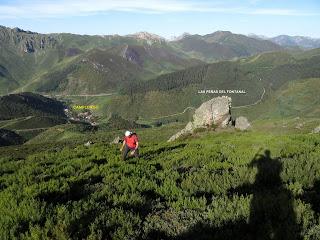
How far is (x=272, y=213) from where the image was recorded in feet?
34.0

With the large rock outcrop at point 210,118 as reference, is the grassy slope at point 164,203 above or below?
above

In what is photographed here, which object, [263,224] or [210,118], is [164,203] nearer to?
[263,224]

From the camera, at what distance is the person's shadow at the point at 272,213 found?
357 inches

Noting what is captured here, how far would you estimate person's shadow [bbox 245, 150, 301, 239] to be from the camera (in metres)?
9.07

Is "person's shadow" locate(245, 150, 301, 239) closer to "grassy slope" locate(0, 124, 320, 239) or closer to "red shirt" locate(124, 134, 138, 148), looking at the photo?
"grassy slope" locate(0, 124, 320, 239)

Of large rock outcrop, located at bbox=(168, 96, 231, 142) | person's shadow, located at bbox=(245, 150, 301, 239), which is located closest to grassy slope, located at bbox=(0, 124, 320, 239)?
person's shadow, located at bbox=(245, 150, 301, 239)

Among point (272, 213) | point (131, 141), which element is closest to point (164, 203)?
point (272, 213)

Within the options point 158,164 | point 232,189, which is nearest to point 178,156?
point 158,164

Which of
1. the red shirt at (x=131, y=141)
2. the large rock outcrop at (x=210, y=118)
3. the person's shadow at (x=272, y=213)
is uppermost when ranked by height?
the person's shadow at (x=272, y=213)

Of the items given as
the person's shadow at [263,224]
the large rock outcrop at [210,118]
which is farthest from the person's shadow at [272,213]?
the large rock outcrop at [210,118]

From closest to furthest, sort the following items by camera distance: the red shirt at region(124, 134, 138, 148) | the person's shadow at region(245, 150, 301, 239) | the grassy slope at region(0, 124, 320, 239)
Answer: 1. the person's shadow at region(245, 150, 301, 239)
2. the grassy slope at region(0, 124, 320, 239)
3. the red shirt at region(124, 134, 138, 148)

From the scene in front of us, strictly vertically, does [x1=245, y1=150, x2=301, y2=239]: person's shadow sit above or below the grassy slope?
above

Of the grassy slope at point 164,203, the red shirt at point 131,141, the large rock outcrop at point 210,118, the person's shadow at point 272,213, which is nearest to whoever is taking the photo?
the person's shadow at point 272,213

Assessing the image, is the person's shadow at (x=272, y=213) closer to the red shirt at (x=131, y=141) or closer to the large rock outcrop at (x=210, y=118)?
the red shirt at (x=131, y=141)
